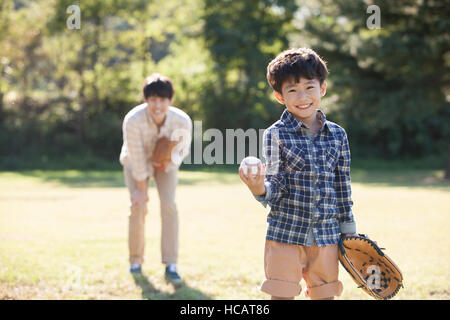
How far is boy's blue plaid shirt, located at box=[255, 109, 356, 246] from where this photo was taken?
10.6 ft

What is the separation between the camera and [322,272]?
10.8 ft

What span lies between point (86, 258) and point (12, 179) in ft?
51.7

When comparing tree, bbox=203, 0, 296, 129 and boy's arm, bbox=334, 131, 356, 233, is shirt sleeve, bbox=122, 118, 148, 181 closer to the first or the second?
boy's arm, bbox=334, 131, 356, 233

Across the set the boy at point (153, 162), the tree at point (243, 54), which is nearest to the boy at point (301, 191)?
the boy at point (153, 162)

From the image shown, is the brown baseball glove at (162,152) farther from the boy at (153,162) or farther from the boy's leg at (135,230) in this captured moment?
the boy's leg at (135,230)

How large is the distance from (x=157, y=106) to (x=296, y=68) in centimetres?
269

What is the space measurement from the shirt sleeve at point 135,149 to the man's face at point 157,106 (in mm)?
243

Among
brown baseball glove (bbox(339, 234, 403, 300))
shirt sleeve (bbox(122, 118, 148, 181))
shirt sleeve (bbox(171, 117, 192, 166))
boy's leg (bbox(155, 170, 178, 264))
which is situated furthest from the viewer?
boy's leg (bbox(155, 170, 178, 264))

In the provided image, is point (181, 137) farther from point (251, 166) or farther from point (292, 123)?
point (251, 166)

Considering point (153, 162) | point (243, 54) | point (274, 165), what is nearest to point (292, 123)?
point (274, 165)

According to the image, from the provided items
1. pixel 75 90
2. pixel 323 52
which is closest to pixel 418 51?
pixel 323 52

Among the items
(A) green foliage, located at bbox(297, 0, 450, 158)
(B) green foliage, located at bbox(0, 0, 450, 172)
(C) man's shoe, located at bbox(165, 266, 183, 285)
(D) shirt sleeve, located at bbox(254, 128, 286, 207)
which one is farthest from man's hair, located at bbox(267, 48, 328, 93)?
(B) green foliage, located at bbox(0, 0, 450, 172)

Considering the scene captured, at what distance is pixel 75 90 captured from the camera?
32000 millimetres

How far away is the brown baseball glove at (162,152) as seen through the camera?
5.85 m
